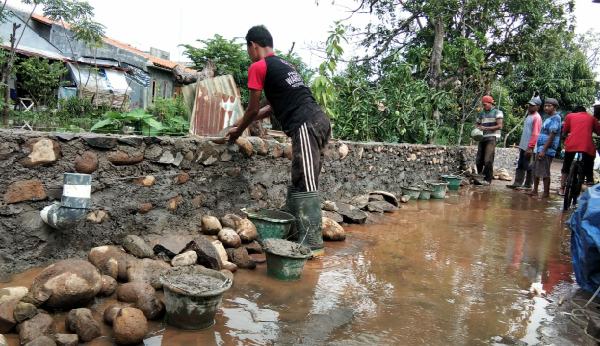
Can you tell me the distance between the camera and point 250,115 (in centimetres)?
360

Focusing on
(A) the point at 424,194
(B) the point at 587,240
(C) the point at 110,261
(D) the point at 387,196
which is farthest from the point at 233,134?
(A) the point at 424,194

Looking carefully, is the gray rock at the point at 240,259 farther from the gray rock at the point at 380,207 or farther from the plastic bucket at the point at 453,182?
the plastic bucket at the point at 453,182

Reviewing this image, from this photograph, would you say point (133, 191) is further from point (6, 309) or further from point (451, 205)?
point (451, 205)

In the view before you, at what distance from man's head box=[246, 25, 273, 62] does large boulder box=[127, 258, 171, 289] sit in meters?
1.80

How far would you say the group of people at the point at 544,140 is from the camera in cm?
677

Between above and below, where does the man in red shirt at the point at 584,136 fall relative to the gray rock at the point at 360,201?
above

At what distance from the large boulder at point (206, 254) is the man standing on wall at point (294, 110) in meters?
0.81

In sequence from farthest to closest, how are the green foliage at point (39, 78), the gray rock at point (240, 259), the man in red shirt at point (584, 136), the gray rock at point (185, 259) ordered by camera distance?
the green foliage at point (39, 78) → the man in red shirt at point (584, 136) → the gray rock at point (240, 259) → the gray rock at point (185, 259)

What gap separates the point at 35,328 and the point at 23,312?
111 millimetres

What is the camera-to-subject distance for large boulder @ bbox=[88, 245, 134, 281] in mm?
2717

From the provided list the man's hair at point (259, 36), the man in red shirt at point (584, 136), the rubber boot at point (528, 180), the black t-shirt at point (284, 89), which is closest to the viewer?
the black t-shirt at point (284, 89)

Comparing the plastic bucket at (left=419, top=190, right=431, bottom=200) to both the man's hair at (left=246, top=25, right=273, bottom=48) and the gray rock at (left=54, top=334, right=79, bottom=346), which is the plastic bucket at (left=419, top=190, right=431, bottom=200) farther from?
the gray rock at (left=54, top=334, right=79, bottom=346)

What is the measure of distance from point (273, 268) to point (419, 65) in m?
9.62

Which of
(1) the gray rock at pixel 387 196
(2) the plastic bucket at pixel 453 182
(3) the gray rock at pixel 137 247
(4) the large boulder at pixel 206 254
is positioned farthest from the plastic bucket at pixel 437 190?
(3) the gray rock at pixel 137 247
